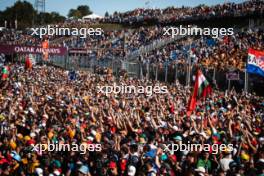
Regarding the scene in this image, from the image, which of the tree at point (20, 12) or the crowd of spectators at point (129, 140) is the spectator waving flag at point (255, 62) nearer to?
the crowd of spectators at point (129, 140)

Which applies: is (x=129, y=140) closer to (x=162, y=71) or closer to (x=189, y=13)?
(x=162, y=71)

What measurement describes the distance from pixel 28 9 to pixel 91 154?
119 meters

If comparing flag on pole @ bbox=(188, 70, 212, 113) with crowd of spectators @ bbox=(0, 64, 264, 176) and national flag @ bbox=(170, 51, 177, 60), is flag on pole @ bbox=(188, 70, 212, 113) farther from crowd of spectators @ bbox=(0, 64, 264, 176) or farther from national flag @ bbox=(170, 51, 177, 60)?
national flag @ bbox=(170, 51, 177, 60)

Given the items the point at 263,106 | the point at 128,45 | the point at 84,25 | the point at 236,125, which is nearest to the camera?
the point at 236,125

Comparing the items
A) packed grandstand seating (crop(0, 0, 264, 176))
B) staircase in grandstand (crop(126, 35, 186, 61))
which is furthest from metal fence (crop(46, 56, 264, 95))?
packed grandstand seating (crop(0, 0, 264, 176))

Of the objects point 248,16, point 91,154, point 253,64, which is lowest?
point 91,154

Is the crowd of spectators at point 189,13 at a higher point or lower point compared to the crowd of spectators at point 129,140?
higher

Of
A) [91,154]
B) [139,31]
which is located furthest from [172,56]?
[91,154]

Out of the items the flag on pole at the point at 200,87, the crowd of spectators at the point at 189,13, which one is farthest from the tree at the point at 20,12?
the flag on pole at the point at 200,87

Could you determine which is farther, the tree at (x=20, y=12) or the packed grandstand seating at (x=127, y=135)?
the tree at (x=20, y=12)

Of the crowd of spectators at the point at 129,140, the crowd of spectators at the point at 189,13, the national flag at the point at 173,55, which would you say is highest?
the crowd of spectators at the point at 189,13

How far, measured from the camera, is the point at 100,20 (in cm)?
6388

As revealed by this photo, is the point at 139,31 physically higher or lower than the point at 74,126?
higher

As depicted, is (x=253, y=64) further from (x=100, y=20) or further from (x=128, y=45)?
(x=100, y=20)
